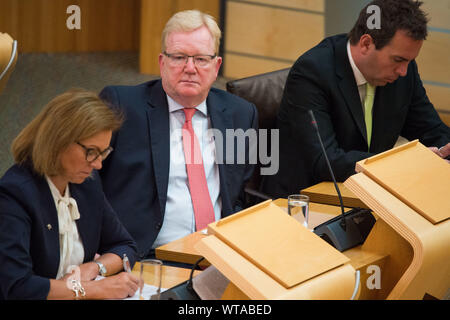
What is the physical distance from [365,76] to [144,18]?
11.1ft

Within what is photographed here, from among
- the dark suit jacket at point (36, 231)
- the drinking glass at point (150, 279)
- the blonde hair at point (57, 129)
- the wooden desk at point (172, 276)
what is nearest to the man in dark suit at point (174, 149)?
the dark suit jacket at point (36, 231)

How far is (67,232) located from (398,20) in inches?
73.0

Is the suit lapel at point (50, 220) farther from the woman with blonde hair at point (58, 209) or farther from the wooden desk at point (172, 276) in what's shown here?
the wooden desk at point (172, 276)

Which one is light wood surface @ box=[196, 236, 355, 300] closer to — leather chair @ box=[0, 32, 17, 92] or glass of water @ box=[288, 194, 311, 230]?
glass of water @ box=[288, 194, 311, 230]

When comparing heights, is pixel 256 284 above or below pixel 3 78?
below

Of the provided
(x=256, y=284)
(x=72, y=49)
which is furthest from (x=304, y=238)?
(x=72, y=49)

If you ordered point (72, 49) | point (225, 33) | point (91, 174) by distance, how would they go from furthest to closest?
point (72, 49)
point (225, 33)
point (91, 174)

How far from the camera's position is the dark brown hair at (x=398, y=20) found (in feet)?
10.2

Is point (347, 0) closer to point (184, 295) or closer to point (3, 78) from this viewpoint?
point (3, 78)

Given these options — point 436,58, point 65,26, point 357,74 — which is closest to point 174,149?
point 357,74

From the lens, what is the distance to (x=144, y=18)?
6.21m

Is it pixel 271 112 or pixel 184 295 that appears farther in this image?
pixel 271 112

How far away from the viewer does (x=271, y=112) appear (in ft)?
11.3

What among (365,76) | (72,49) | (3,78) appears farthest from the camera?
(72,49)
